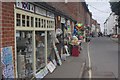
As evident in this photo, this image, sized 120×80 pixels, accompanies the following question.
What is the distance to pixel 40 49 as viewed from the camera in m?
11.1

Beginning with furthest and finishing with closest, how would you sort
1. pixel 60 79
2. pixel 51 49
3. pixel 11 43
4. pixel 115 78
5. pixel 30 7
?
pixel 51 49 < pixel 115 78 < pixel 60 79 < pixel 30 7 < pixel 11 43

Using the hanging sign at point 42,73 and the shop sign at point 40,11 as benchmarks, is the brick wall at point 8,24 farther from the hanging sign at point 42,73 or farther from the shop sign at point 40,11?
the hanging sign at point 42,73

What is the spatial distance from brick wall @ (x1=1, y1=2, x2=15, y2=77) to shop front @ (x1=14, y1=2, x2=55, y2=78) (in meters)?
0.32

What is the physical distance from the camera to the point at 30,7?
870 centimetres

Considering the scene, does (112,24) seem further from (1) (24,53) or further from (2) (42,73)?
(1) (24,53)

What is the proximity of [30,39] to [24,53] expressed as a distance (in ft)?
2.85

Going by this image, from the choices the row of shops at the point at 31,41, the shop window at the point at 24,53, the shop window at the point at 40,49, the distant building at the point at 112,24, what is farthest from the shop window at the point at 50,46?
the distant building at the point at 112,24

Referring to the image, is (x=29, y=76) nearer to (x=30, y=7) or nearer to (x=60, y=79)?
(x=60, y=79)

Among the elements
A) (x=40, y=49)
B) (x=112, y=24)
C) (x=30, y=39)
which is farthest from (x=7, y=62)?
(x=112, y=24)

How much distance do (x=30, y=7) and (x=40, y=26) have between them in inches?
76.4

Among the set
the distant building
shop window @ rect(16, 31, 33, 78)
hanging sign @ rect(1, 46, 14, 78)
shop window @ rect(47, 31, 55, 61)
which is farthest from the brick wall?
the distant building

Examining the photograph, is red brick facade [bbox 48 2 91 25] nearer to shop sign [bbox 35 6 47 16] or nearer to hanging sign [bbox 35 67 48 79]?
shop sign [bbox 35 6 47 16]

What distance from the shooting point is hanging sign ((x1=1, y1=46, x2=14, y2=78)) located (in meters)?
6.38

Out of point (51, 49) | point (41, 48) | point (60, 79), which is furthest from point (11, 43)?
point (51, 49)
